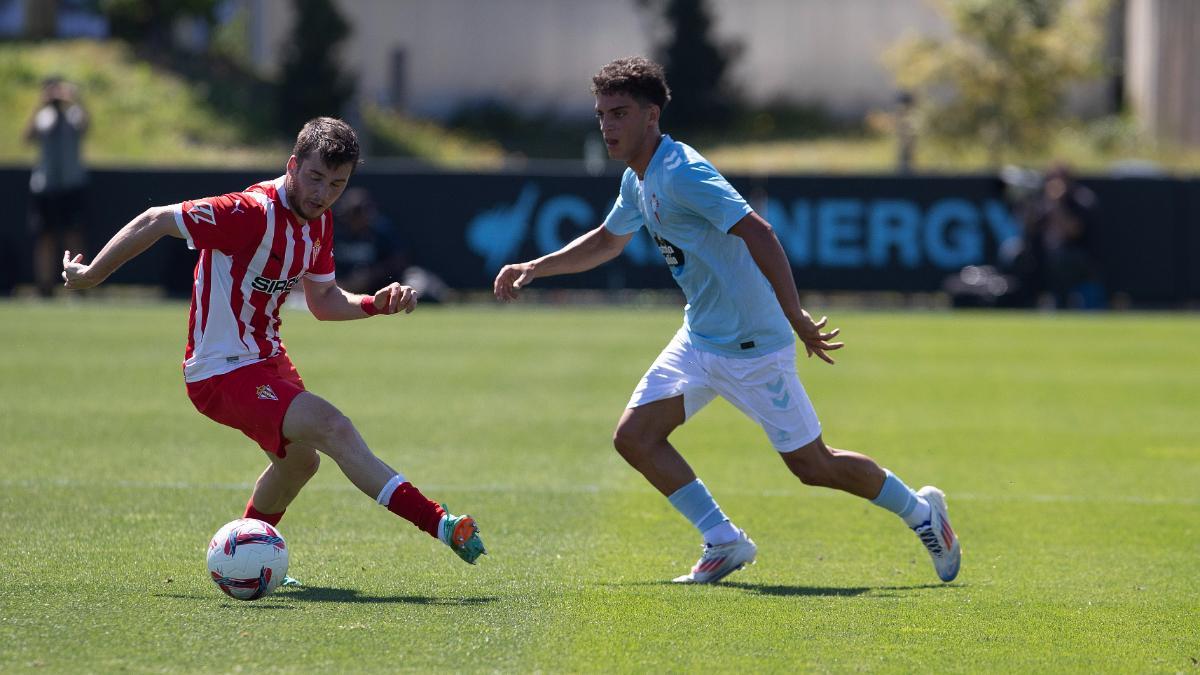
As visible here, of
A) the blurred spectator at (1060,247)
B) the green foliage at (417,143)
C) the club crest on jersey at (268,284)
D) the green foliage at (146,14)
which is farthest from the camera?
the green foliage at (146,14)

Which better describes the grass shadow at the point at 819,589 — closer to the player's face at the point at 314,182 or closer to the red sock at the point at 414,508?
the red sock at the point at 414,508

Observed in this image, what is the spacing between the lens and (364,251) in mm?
22359

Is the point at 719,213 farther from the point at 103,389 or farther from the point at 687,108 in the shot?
the point at 687,108

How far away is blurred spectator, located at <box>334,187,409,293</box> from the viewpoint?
22172mm

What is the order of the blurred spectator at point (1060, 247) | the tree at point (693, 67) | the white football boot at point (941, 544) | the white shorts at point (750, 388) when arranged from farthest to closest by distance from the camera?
the tree at point (693, 67) → the blurred spectator at point (1060, 247) → the white football boot at point (941, 544) → the white shorts at point (750, 388)

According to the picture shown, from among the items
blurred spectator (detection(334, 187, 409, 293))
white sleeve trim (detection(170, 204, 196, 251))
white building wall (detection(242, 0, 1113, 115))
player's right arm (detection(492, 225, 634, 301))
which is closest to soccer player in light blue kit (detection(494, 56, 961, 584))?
player's right arm (detection(492, 225, 634, 301))

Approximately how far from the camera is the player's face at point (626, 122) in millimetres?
6629

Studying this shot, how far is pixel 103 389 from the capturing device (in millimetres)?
13312

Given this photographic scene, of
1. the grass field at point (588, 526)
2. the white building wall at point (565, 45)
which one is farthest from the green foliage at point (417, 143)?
the grass field at point (588, 526)

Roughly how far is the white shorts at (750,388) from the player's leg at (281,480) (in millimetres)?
1378

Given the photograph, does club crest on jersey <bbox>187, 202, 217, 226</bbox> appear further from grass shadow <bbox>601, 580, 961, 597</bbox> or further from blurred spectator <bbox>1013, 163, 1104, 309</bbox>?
blurred spectator <bbox>1013, 163, 1104, 309</bbox>

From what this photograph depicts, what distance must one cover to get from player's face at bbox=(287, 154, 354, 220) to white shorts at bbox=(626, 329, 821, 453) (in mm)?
1559

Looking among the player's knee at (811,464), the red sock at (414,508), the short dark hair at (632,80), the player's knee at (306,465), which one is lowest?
the player's knee at (811,464)

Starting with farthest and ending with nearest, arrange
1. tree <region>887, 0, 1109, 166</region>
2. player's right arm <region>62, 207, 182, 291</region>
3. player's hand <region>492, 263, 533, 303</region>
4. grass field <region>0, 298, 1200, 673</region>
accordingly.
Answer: tree <region>887, 0, 1109, 166</region>, player's hand <region>492, 263, 533, 303</region>, player's right arm <region>62, 207, 182, 291</region>, grass field <region>0, 298, 1200, 673</region>
